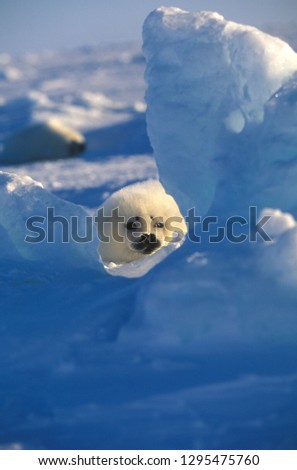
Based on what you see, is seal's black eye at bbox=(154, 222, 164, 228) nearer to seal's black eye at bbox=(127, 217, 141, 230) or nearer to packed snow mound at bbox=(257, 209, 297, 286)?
seal's black eye at bbox=(127, 217, 141, 230)

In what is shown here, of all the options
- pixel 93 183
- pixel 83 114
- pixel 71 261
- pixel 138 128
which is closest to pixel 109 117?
pixel 83 114

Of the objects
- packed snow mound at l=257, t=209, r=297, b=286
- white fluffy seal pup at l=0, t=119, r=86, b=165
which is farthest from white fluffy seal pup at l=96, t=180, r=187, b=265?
white fluffy seal pup at l=0, t=119, r=86, b=165

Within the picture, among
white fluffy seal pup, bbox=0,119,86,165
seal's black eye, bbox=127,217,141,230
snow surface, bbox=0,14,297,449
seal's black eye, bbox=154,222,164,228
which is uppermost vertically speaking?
white fluffy seal pup, bbox=0,119,86,165

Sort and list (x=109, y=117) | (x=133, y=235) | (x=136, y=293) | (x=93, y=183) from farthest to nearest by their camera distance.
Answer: (x=109, y=117) < (x=93, y=183) < (x=133, y=235) < (x=136, y=293)

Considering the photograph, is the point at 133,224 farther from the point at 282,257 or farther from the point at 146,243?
the point at 282,257

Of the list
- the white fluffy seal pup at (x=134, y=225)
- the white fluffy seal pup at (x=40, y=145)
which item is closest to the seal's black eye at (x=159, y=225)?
the white fluffy seal pup at (x=134, y=225)

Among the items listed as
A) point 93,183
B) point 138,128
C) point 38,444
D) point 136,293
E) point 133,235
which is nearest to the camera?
point 38,444

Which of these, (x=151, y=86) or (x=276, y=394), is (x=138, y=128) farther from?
(x=276, y=394)
